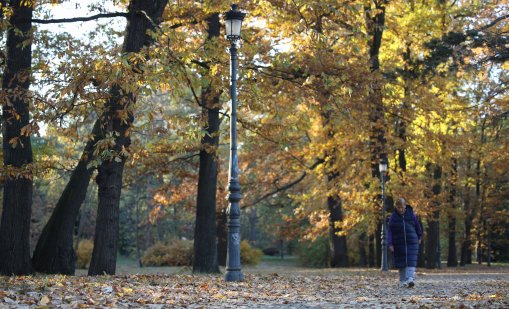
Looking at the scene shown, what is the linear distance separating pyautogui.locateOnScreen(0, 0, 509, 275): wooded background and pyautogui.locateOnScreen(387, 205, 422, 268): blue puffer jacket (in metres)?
3.33

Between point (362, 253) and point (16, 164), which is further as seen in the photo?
point (362, 253)

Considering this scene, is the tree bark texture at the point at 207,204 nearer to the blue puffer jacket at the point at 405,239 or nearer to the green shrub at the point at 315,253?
the blue puffer jacket at the point at 405,239

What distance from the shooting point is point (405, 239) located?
43.7 feet

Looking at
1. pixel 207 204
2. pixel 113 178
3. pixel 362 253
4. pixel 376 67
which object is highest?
pixel 376 67

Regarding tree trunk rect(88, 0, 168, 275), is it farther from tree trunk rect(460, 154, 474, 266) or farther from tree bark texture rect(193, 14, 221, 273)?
tree trunk rect(460, 154, 474, 266)

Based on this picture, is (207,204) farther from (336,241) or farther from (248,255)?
(248,255)

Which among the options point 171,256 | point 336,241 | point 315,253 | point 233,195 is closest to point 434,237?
point 336,241

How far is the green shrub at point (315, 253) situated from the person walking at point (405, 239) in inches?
1138

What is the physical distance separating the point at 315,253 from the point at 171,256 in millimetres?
12398

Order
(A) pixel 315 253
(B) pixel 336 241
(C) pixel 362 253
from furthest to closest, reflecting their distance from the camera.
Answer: (A) pixel 315 253 → (C) pixel 362 253 → (B) pixel 336 241

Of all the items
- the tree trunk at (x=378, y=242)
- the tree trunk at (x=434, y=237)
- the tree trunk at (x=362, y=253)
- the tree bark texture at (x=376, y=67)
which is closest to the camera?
the tree bark texture at (x=376, y=67)

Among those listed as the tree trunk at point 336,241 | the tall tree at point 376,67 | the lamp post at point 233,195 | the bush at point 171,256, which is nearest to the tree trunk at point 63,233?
the lamp post at point 233,195

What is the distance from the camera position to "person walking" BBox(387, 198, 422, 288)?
522 inches

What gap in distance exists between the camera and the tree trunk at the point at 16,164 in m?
15.0
